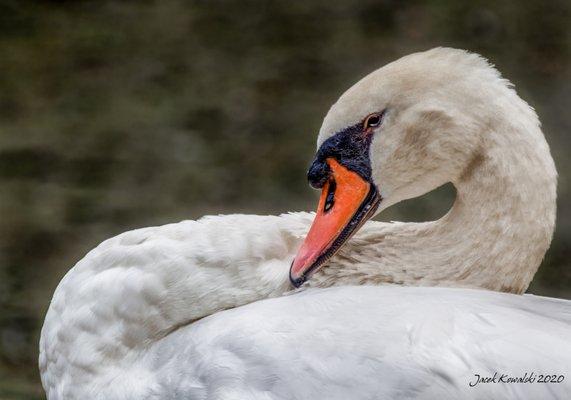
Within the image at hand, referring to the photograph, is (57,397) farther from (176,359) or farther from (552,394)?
(552,394)

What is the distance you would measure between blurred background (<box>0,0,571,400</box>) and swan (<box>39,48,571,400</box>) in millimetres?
1239

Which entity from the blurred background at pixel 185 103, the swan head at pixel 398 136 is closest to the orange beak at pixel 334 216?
the swan head at pixel 398 136

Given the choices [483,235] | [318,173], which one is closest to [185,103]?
[318,173]

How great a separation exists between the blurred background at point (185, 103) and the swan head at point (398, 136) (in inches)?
63.0

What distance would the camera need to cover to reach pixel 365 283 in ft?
7.84

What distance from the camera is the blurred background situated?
4215mm

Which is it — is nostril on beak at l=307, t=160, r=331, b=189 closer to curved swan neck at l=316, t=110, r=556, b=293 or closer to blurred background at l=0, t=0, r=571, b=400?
curved swan neck at l=316, t=110, r=556, b=293

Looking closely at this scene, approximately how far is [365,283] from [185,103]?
2887mm

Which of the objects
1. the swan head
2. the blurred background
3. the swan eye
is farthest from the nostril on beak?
the blurred background

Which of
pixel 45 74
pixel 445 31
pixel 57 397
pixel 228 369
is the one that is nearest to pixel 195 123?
pixel 45 74

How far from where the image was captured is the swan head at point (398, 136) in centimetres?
224

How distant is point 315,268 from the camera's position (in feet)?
7.57

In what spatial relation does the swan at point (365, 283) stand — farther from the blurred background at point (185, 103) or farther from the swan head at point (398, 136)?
the blurred background at point (185, 103)

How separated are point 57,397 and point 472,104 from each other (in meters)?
1.12
